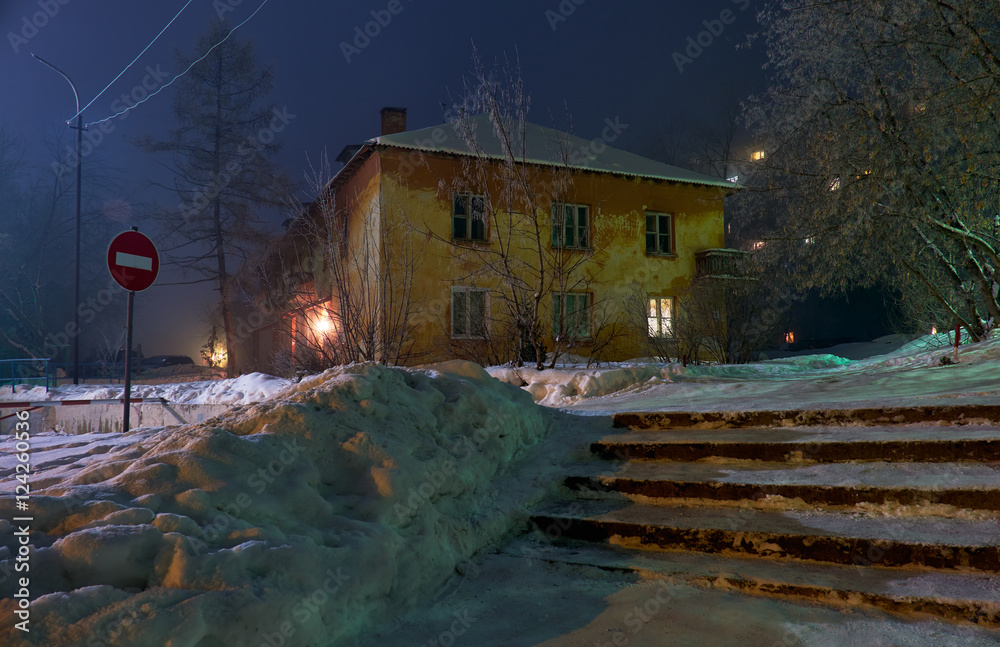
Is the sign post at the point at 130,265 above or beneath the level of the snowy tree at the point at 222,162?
beneath

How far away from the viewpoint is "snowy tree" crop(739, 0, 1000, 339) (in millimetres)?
7816

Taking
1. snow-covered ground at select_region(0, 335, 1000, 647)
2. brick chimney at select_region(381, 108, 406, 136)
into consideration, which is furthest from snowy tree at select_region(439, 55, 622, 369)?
snow-covered ground at select_region(0, 335, 1000, 647)

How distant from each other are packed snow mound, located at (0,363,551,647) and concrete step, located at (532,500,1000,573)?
0.50 m

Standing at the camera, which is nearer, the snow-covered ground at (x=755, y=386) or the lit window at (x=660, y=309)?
the snow-covered ground at (x=755, y=386)

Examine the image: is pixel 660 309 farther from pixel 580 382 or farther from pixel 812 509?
pixel 812 509

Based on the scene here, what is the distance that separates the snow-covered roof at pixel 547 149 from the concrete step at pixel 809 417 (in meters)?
9.95

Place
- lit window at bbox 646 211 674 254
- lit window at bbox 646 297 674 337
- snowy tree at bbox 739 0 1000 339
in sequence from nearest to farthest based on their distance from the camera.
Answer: snowy tree at bbox 739 0 1000 339, lit window at bbox 646 297 674 337, lit window at bbox 646 211 674 254

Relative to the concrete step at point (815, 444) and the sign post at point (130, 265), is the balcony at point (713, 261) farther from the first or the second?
the sign post at point (130, 265)

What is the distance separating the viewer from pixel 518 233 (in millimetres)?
17312

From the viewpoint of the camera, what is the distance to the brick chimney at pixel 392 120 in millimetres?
19000

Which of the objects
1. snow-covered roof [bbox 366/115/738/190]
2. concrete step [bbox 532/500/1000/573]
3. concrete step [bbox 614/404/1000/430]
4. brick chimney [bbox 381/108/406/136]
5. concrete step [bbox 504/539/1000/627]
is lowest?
concrete step [bbox 504/539/1000/627]

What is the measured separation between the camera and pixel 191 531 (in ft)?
8.39

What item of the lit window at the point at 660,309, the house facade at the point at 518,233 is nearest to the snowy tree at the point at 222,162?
the house facade at the point at 518,233

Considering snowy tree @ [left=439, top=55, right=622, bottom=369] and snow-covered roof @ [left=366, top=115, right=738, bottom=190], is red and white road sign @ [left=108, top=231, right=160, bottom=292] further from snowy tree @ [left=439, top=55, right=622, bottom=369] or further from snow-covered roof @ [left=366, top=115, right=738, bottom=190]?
snow-covered roof @ [left=366, top=115, right=738, bottom=190]
